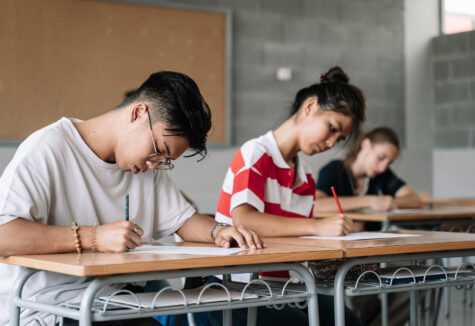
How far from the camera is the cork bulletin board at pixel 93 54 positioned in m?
4.60

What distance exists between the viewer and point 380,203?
11.8ft

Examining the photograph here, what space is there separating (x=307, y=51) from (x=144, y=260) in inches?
185

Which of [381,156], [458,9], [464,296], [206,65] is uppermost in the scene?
[458,9]

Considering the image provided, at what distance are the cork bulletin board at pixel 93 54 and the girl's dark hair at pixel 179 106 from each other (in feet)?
10.5

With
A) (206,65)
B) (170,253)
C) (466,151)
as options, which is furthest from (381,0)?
(170,253)

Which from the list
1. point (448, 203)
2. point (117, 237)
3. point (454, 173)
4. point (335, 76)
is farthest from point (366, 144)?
point (454, 173)

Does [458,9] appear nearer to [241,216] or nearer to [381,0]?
[381,0]

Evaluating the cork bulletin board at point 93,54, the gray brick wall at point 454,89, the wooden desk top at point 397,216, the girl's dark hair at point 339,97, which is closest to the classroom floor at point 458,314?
the wooden desk top at point 397,216

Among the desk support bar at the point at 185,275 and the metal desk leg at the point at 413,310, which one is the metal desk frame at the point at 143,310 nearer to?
the desk support bar at the point at 185,275

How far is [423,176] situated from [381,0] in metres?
1.75

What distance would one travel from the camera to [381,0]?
6.23 metres

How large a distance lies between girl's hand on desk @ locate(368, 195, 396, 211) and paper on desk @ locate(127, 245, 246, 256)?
6.74 feet

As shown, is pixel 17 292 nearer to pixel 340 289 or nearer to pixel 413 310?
pixel 340 289

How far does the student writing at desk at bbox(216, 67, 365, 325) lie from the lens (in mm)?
2045
